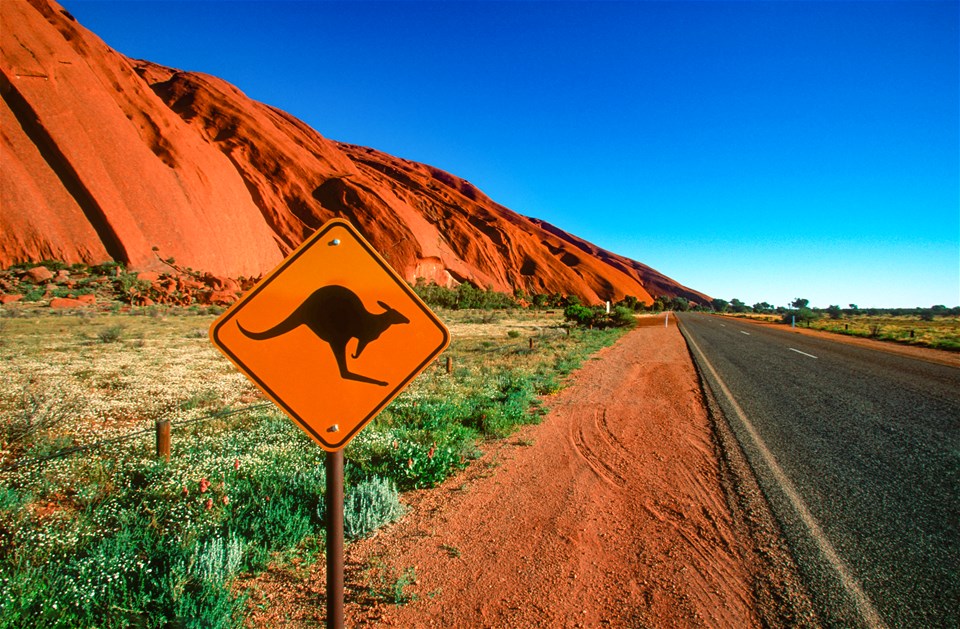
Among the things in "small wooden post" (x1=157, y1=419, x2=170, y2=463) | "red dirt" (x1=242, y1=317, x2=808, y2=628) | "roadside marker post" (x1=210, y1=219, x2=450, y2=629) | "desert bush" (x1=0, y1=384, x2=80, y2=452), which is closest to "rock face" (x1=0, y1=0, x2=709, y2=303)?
"desert bush" (x1=0, y1=384, x2=80, y2=452)

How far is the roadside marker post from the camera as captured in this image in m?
1.55

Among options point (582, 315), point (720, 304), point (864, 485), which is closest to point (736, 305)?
point (720, 304)

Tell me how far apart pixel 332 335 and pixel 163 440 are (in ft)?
14.6

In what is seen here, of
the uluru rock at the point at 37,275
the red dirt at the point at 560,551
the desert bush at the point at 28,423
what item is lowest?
the desert bush at the point at 28,423

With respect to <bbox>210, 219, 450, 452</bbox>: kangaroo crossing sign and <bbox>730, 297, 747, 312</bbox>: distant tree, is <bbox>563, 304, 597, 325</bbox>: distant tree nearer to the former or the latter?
<bbox>210, 219, 450, 452</bbox>: kangaroo crossing sign

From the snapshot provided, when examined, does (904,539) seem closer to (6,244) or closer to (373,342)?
(373,342)

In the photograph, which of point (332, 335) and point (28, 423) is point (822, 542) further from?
point (28, 423)

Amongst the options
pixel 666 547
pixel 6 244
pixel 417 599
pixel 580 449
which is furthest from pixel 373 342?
pixel 6 244

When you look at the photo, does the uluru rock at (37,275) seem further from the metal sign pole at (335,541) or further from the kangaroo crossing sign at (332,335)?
the metal sign pole at (335,541)

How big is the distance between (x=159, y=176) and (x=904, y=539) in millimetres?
58844

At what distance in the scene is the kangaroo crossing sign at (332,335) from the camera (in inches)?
61.1

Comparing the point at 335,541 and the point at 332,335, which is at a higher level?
the point at 332,335

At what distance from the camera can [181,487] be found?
13.1ft

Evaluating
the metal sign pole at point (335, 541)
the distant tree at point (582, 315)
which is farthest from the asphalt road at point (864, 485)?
the distant tree at point (582, 315)
